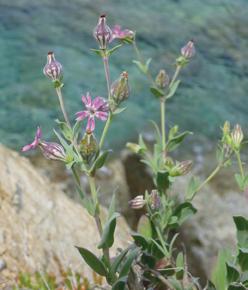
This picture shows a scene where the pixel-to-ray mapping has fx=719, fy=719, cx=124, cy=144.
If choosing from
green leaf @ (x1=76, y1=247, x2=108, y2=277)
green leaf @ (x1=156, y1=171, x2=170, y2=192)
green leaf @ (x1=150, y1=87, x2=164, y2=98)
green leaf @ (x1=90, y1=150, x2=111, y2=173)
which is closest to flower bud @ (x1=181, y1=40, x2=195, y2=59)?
green leaf @ (x1=150, y1=87, x2=164, y2=98)

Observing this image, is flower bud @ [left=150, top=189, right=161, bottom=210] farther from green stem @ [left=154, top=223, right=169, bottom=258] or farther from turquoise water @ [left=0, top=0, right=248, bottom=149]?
turquoise water @ [left=0, top=0, right=248, bottom=149]

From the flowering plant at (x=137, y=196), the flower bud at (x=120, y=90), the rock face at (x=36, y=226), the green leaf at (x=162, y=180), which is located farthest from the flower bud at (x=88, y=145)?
the rock face at (x=36, y=226)

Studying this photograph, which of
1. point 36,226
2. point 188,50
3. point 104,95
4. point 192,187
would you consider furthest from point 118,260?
point 104,95

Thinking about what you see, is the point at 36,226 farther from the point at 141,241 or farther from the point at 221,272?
the point at 221,272

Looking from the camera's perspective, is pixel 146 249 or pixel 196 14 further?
pixel 196 14

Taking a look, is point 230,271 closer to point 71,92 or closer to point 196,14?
point 71,92

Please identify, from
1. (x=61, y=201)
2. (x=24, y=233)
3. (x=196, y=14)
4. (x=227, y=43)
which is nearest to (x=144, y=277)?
(x=24, y=233)
